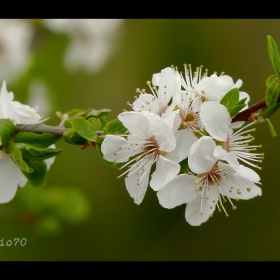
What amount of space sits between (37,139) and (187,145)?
39cm

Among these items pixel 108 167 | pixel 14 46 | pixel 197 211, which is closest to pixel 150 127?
pixel 197 211

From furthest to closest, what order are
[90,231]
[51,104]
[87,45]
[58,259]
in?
[90,231] < [58,259] < [87,45] < [51,104]

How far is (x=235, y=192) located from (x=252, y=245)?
7.61ft

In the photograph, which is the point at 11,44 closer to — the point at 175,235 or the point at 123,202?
the point at 123,202

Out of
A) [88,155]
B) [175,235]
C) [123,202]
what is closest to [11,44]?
[88,155]

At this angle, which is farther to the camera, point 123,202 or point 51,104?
point 123,202

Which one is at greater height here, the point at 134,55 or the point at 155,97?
the point at 134,55

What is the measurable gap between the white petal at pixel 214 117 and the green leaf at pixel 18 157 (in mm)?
456

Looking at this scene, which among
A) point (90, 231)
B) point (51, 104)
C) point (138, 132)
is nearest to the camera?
point (138, 132)

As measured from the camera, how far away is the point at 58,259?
304cm

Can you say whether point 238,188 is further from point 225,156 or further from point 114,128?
point 114,128

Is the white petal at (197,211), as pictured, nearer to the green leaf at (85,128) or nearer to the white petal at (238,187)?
the white petal at (238,187)

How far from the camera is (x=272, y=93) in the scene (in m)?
1.13

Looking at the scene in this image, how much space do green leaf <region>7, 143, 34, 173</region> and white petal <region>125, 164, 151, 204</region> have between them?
26 cm
